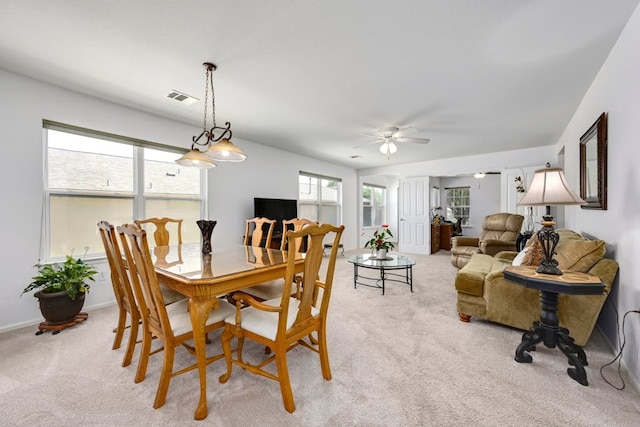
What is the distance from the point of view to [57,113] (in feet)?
9.59

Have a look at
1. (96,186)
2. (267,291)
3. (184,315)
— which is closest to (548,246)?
(267,291)

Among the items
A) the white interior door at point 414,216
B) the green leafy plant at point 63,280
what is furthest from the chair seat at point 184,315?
the white interior door at point 414,216

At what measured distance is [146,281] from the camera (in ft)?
5.09

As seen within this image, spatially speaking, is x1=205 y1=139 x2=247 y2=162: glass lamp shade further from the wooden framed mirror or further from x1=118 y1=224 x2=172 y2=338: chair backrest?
the wooden framed mirror

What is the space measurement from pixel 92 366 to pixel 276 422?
1.49 m

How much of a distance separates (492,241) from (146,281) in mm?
4885

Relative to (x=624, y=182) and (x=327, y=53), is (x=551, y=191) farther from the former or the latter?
(x=327, y=53)

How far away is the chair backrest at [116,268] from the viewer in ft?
5.74

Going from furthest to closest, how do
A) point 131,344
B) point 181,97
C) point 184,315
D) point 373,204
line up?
point 373,204 → point 181,97 → point 131,344 → point 184,315

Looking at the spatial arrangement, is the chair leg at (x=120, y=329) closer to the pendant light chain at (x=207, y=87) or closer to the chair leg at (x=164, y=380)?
the chair leg at (x=164, y=380)

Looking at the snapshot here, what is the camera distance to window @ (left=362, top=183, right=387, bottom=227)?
836cm

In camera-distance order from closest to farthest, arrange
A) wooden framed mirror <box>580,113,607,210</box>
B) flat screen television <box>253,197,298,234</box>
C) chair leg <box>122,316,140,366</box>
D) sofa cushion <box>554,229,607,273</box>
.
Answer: chair leg <box>122,316,140,366</box> → sofa cushion <box>554,229,607,273</box> → wooden framed mirror <box>580,113,607,210</box> → flat screen television <box>253,197,298,234</box>

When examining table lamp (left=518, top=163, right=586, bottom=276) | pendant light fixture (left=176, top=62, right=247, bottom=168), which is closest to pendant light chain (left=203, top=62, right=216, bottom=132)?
pendant light fixture (left=176, top=62, right=247, bottom=168)

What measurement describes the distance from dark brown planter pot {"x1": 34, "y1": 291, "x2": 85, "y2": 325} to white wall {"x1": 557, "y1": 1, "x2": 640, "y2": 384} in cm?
444
